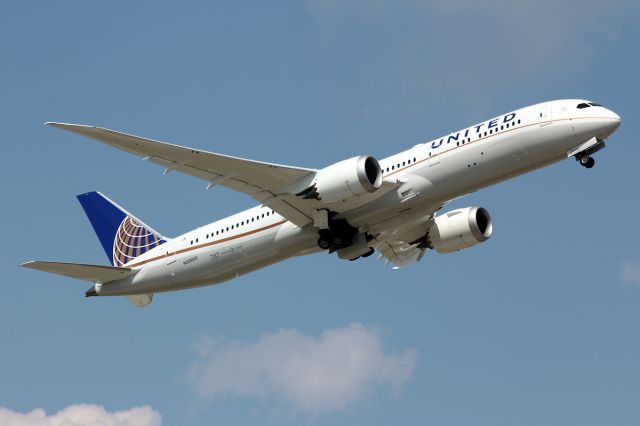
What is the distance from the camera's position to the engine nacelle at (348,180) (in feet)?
128

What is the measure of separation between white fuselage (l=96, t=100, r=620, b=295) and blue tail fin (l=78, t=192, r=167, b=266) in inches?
138

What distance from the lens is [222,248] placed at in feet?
141

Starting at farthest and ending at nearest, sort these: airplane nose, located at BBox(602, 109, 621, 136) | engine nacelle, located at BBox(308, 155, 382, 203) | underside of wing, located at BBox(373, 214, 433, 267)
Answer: underside of wing, located at BBox(373, 214, 433, 267)
engine nacelle, located at BBox(308, 155, 382, 203)
airplane nose, located at BBox(602, 109, 621, 136)

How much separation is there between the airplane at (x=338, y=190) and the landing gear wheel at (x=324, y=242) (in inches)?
1.9

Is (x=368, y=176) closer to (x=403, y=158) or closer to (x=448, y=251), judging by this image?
(x=403, y=158)

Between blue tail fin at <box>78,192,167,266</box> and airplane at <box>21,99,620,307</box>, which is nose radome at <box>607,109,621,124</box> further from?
blue tail fin at <box>78,192,167,266</box>

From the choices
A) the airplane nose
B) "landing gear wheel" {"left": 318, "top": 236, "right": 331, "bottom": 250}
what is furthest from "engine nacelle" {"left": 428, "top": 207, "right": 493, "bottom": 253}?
the airplane nose

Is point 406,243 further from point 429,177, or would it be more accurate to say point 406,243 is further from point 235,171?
point 235,171

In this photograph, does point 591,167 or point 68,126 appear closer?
point 68,126

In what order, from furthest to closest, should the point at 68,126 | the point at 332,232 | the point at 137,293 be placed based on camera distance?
the point at 137,293 < the point at 332,232 < the point at 68,126

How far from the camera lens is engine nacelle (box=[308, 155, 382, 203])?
128 feet

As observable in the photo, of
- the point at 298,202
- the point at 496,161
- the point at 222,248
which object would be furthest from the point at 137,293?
the point at 496,161

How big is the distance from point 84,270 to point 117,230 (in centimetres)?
538

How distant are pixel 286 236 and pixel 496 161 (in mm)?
8502
